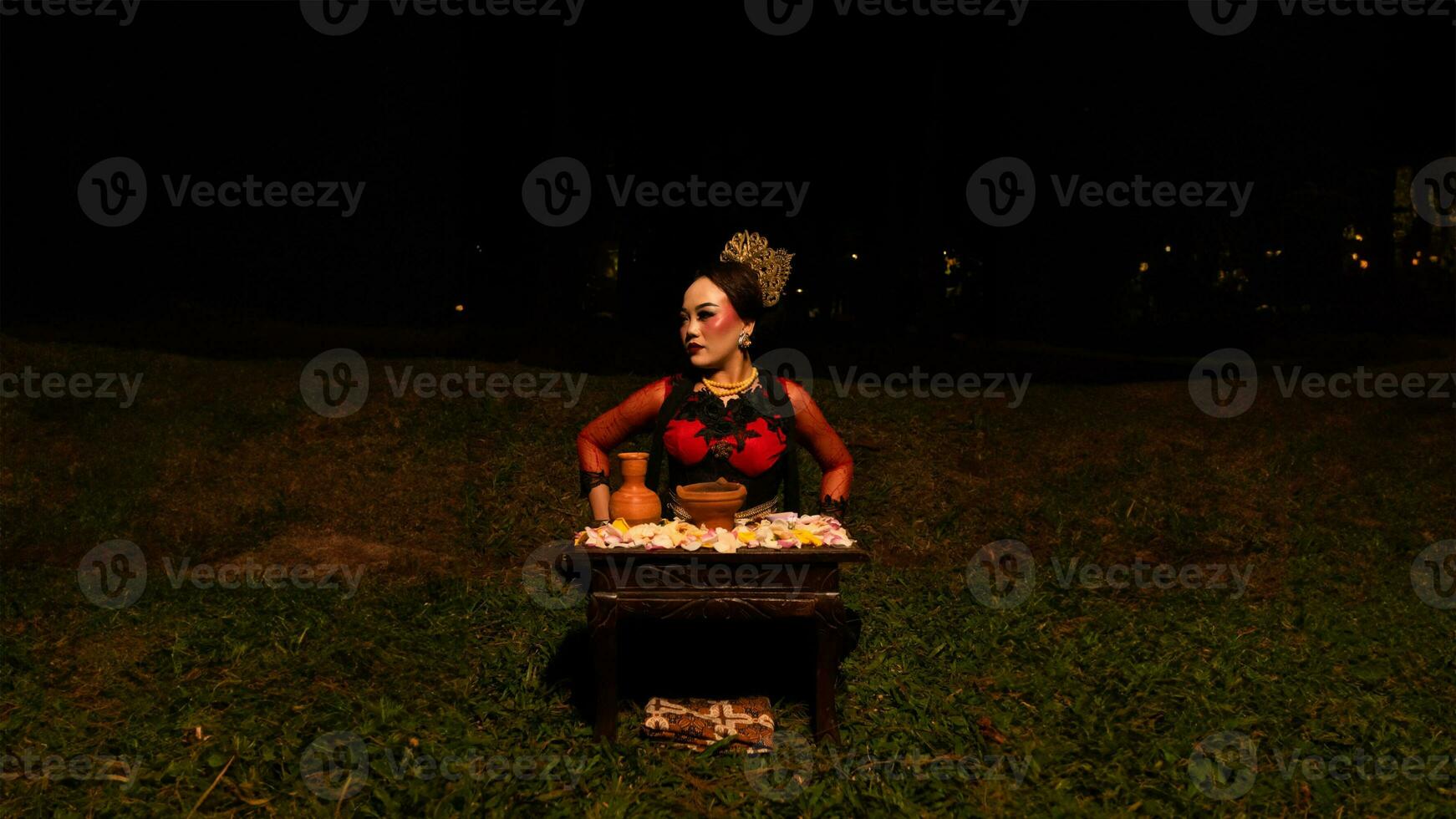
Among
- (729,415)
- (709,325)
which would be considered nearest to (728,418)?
(729,415)

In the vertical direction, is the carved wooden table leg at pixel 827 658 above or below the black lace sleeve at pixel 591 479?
below

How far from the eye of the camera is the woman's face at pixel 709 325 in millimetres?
4238

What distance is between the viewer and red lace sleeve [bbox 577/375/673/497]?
4.47m

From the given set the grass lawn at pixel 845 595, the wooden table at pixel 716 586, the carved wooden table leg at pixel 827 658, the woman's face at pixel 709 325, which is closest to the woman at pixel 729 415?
the woman's face at pixel 709 325

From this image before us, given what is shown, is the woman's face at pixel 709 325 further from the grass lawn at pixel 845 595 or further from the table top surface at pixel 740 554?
the grass lawn at pixel 845 595

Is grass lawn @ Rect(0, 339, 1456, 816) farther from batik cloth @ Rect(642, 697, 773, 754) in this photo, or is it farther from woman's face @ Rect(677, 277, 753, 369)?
woman's face @ Rect(677, 277, 753, 369)

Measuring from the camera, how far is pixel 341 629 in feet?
18.2

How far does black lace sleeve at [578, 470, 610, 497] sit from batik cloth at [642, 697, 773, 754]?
1.07 metres

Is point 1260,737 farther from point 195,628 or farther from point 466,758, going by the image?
point 195,628

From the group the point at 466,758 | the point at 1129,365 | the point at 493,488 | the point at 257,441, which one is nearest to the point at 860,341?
the point at 1129,365

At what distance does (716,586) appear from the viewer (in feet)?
12.6

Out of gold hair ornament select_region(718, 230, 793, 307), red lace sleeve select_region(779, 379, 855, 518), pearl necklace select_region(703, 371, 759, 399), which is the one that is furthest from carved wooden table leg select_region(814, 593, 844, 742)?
gold hair ornament select_region(718, 230, 793, 307)

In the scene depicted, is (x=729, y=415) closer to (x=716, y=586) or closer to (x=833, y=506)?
(x=833, y=506)

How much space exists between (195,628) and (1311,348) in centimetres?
1406
